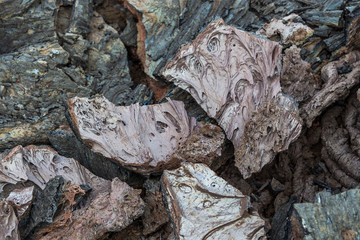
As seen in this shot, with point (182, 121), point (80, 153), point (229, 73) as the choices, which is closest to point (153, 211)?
point (182, 121)

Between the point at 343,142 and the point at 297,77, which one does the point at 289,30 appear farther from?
the point at 343,142

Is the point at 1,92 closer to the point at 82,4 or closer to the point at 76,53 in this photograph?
the point at 76,53

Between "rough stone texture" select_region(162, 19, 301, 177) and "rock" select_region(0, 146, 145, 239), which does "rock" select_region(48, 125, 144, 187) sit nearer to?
"rock" select_region(0, 146, 145, 239)

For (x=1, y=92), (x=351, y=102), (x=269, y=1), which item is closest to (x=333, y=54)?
(x=351, y=102)

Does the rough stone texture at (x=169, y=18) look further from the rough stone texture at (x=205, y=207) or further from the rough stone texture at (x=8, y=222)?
the rough stone texture at (x=8, y=222)

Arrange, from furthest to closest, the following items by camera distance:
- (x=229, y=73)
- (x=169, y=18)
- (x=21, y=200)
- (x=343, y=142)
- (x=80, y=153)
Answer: (x=169, y=18) < (x=80, y=153) < (x=229, y=73) < (x=343, y=142) < (x=21, y=200)

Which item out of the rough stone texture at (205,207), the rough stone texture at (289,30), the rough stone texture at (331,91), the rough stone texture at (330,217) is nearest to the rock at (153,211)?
the rough stone texture at (205,207)
